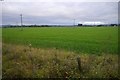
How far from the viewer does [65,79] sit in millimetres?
9648

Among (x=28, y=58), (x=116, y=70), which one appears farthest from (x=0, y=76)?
(x=116, y=70)

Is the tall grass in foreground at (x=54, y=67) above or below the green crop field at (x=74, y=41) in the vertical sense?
below

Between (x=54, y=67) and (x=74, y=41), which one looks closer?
(x=54, y=67)

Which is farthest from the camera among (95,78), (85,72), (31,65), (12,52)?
(12,52)

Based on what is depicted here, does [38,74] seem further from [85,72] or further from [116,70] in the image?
[116,70]

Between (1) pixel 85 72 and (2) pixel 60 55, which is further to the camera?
(2) pixel 60 55

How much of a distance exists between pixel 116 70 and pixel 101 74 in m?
0.84

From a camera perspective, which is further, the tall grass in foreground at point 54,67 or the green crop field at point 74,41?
the green crop field at point 74,41

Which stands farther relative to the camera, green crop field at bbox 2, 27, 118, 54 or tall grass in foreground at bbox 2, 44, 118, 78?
green crop field at bbox 2, 27, 118, 54

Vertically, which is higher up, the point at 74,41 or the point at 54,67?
the point at 74,41

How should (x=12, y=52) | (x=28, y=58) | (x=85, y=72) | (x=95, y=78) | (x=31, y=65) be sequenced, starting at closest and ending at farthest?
(x=95, y=78) < (x=85, y=72) < (x=31, y=65) < (x=28, y=58) < (x=12, y=52)

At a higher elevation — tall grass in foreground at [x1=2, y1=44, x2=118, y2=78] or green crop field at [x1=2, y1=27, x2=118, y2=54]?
green crop field at [x1=2, y1=27, x2=118, y2=54]

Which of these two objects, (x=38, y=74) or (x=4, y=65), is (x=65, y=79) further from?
(x=4, y=65)

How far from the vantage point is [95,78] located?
9.64 meters
